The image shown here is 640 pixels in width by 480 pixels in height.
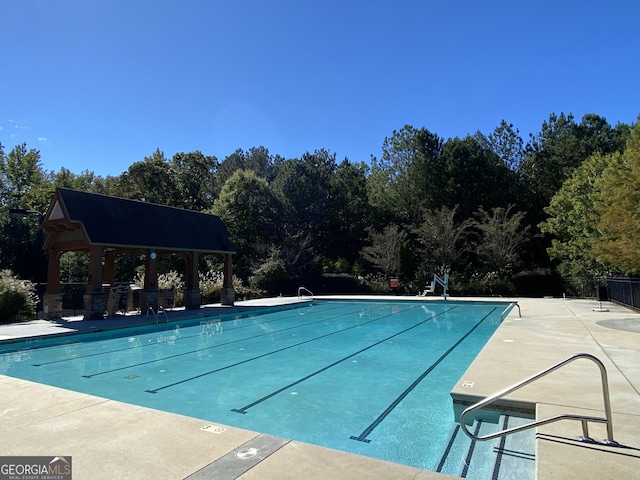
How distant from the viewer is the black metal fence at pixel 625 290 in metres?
13.6

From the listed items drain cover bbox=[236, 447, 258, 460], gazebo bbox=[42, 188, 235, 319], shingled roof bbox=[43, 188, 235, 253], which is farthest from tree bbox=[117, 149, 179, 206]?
drain cover bbox=[236, 447, 258, 460]

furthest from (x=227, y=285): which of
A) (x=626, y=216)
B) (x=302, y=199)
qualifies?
(x=626, y=216)

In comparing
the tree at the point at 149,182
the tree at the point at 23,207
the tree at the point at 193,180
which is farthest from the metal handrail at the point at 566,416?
the tree at the point at 193,180

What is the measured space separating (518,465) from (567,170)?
30.6 metres

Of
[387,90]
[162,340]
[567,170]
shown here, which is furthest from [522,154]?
[162,340]

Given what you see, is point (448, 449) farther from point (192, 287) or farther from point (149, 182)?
point (149, 182)

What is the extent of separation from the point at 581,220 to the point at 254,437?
2024 cm

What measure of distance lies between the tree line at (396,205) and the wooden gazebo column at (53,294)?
10526mm

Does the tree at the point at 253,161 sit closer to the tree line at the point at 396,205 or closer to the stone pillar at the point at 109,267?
the tree line at the point at 396,205

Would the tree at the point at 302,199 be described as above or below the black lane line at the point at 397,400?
above

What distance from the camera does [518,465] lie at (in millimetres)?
3799

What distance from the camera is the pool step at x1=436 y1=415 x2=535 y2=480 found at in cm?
373

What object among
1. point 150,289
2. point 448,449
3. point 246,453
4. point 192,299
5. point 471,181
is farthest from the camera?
point 471,181

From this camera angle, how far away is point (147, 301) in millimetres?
15820
